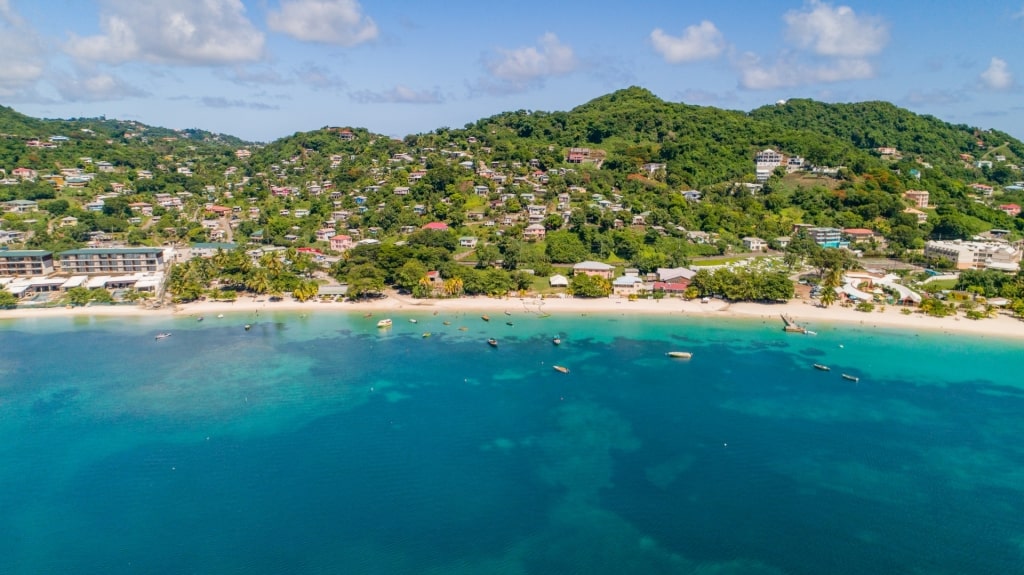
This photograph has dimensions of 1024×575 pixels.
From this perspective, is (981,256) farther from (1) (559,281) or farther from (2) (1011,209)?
(1) (559,281)

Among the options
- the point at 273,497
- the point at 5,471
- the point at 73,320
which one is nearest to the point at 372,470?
the point at 273,497

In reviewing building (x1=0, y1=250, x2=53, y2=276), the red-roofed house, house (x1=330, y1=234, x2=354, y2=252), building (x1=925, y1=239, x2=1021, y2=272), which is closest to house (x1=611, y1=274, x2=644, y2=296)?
house (x1=330, y1=234, x2=354, y2=252)

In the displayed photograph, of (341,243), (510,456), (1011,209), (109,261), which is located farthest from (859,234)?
(109,261)

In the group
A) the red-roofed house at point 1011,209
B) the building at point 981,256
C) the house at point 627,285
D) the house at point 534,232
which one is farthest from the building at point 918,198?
the house at point 534,232

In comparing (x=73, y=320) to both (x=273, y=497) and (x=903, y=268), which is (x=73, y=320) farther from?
(x=903, y=268)

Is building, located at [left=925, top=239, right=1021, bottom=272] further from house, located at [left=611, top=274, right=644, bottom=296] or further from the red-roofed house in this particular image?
house, located at [left=611, top=274, right=644, bottom=296]

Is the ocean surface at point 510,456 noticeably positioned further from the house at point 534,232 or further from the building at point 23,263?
the house at point 534,232
